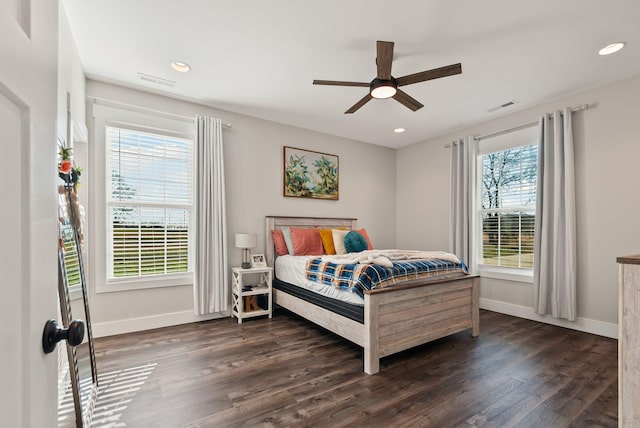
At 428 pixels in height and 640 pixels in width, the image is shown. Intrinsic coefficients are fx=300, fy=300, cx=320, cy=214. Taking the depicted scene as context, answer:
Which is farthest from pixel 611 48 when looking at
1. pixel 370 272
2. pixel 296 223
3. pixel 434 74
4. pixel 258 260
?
pixel 258 260

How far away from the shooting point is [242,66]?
299 centimetres

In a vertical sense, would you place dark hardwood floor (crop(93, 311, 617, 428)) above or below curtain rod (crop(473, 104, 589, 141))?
below

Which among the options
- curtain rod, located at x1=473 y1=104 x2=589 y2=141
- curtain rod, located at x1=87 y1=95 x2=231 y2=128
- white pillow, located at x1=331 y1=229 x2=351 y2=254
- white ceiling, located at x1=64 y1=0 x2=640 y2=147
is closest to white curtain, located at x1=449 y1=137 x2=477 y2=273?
curtain rod, located at x1=473 y1=104 x2=589 y2=141

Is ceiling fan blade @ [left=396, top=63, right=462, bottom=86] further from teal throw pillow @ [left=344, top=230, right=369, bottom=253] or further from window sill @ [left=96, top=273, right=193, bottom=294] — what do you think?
window sill @ [left=96, top=273, right=193, bottom=294]

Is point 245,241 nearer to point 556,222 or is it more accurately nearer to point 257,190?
point 257,190

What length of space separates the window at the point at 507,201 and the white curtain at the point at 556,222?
10.1 inches

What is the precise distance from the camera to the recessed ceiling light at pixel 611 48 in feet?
8.54

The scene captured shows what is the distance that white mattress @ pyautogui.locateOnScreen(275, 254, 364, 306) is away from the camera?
275 centimetres

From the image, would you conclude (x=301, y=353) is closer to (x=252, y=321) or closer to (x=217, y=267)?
(x=252, y=321)

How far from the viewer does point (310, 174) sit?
4.77 meters

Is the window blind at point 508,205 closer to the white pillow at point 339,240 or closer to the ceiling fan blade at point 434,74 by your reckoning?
the white pillow at point 339,240

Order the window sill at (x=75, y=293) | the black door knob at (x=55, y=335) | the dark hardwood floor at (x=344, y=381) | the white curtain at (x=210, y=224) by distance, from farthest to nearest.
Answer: the white curtain at (x=210, y=224), the window sill at (x=75, y=293), the dark hardwood floor at (x=344, y=381), the black door knob at (x=55, y=335)

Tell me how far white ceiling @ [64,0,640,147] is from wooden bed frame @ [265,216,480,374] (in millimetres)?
2147

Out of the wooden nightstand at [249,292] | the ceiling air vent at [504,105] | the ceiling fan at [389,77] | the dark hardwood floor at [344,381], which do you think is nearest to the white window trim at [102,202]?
the dark hardwood floor at [344,381]
